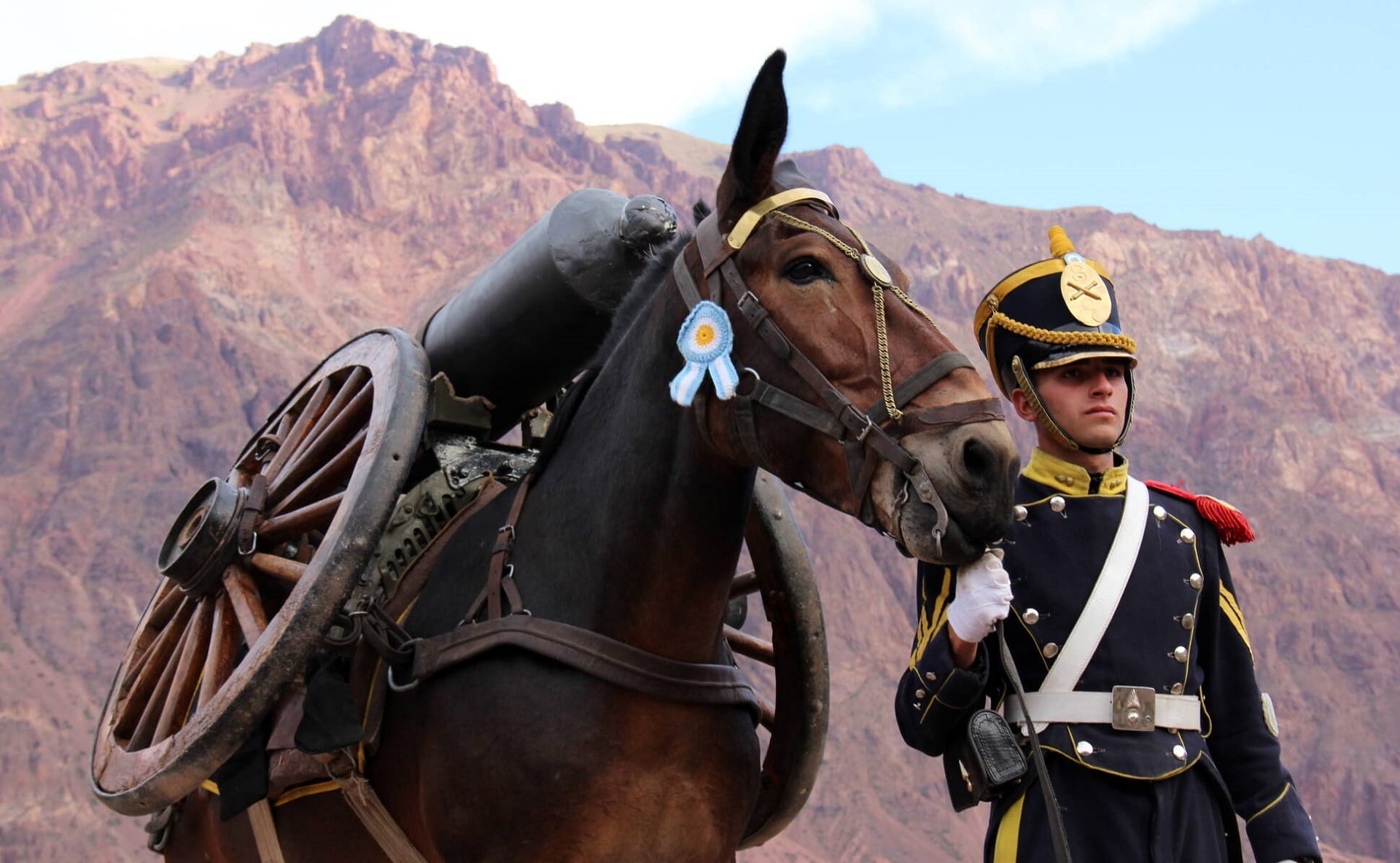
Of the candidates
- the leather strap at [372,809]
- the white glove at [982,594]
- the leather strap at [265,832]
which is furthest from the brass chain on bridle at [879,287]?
the leather strap at [265,832]

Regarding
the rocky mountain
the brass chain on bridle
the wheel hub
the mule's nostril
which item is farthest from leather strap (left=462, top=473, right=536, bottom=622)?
the rocky mountain

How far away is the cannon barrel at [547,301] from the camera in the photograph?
4.33 metres

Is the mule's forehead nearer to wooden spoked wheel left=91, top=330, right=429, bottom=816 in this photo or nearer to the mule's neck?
the mule's neck

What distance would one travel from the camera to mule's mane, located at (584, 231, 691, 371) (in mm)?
3957

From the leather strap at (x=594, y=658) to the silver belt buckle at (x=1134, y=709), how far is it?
1024mm

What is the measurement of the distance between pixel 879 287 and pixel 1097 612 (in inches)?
40.7

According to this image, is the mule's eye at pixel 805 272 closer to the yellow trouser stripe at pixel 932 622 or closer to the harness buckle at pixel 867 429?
the harness buckle at pixel 867 429

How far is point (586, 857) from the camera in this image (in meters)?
3.44

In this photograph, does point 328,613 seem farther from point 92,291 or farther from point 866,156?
point 866,156

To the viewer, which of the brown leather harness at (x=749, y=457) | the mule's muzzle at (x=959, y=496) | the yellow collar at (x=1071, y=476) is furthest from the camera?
the yellow collar at (x=1071, y=476)

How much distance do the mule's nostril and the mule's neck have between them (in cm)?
78

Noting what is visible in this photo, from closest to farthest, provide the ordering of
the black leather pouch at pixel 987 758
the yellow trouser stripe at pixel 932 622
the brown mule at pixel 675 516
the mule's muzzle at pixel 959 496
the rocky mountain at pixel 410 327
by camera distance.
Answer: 1. the mule's muzzle at pixel 959 496
2. the brown mule at pixel 675 516
3. the black leather pouch at pixel 987 758
4. the yellow trouser stripe at pixel 932 622
5. the rocky mountain at pixel 410 327

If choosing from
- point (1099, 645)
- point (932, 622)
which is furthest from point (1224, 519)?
point (932, 622)

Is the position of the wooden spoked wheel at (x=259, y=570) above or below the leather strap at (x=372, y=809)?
above
